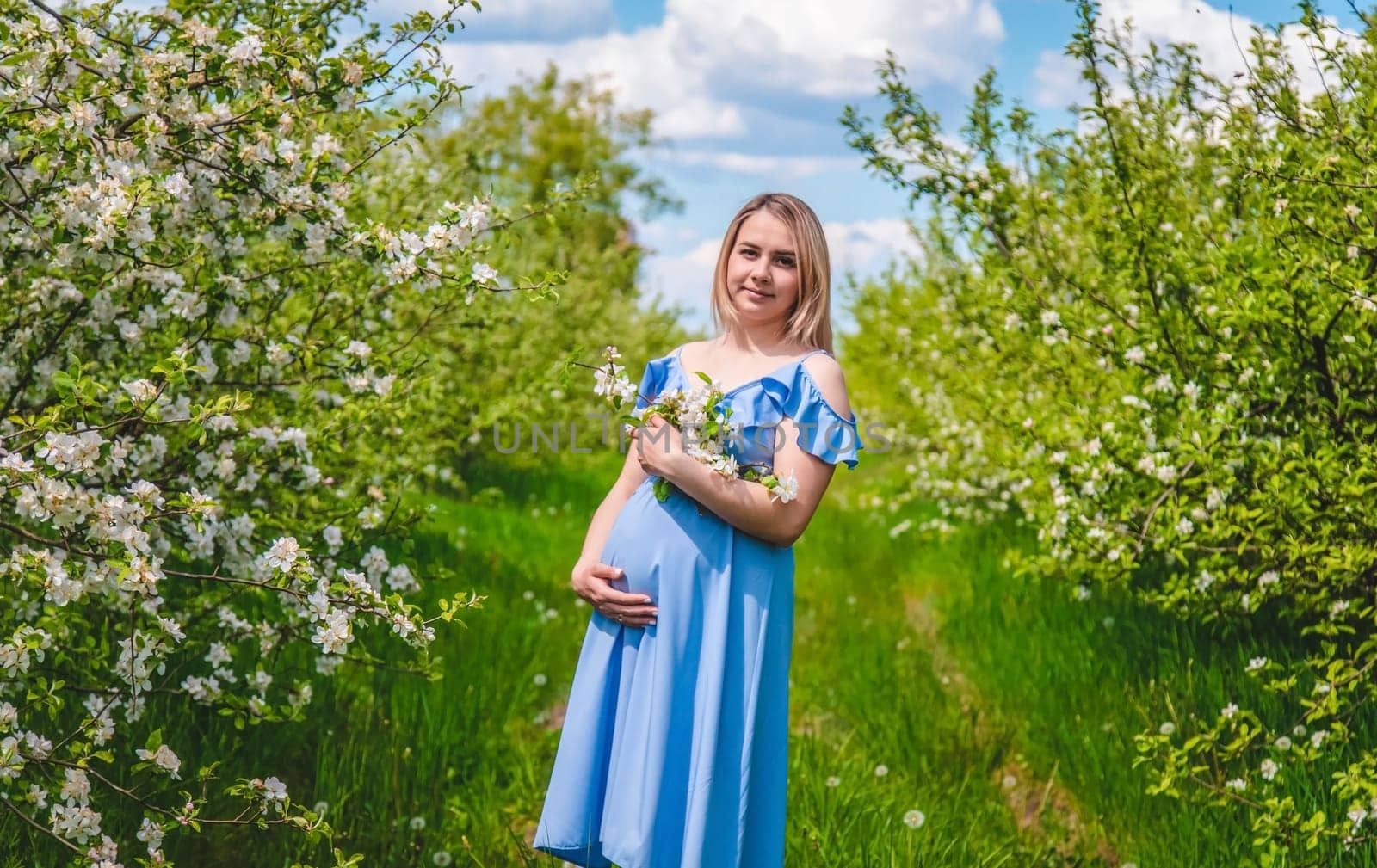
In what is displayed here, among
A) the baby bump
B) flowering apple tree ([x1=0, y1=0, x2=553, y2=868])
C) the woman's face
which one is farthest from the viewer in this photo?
the woman's face

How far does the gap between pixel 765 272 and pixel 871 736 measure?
2.64 meters

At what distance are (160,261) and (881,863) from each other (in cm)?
274

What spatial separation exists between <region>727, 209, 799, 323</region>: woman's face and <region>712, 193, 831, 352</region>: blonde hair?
0.02 m

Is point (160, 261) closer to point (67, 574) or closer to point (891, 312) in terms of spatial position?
point (67, 574)

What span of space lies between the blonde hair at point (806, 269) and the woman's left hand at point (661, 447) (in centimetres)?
46

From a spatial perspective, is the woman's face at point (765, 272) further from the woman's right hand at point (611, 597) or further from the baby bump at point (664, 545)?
the woman's right hand at point (611, 597)

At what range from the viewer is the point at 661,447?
2.76 metres

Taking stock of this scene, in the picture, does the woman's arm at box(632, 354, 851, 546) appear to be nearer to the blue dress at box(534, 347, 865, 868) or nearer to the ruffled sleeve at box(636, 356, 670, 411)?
the blue dress at box(534, 347, 865, 868)

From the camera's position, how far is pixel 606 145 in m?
26.4

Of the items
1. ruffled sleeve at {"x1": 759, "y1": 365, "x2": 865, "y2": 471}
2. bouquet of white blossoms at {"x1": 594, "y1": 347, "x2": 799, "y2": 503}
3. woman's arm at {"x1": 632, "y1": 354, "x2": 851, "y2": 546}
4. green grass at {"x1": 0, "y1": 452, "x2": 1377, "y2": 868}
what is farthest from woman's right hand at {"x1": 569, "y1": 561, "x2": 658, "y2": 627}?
green grass at {"x1": 0, "y1": 452, "x2": 1377, "y2": 868}

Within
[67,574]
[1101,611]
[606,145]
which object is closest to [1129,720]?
[1101,611]

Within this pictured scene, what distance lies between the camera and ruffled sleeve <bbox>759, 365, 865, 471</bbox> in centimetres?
275

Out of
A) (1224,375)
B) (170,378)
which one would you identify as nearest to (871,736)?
(1224,375)

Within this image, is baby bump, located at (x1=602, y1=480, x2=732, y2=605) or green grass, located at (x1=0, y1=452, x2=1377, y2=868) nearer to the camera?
baby bump, located at (x1=602, y1=480, x2=732, y2=605)
